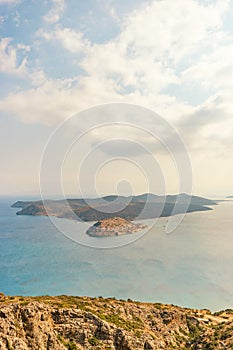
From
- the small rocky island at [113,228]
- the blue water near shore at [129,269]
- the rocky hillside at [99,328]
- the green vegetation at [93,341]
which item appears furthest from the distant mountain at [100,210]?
the green vegetation at [93,341]

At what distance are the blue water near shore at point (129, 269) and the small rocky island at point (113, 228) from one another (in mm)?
6354

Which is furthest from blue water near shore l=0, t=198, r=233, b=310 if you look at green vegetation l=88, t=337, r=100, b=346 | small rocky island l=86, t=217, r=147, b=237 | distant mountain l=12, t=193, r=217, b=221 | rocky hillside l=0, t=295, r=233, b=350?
green vegetation l=88, t=337, r=100, b=346

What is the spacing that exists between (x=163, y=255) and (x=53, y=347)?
59.3m

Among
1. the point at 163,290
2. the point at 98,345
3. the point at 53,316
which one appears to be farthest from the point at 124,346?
the point at 163,290

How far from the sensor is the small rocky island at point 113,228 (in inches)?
3263

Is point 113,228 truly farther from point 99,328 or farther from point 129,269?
point 99,328

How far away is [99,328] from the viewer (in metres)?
13.2

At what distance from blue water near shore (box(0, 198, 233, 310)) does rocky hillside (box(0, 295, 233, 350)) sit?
77.6ft

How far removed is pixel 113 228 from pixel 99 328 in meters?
74.0

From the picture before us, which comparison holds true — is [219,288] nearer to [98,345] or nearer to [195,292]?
[195,292]

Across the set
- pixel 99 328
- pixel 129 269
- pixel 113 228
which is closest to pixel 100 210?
pixel 113 228

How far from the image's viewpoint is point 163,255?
66562mm

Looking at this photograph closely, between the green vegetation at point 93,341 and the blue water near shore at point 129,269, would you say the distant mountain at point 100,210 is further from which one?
the green vegetation at point 93,341

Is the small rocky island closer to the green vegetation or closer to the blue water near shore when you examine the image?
the blue water near shore
